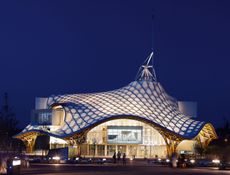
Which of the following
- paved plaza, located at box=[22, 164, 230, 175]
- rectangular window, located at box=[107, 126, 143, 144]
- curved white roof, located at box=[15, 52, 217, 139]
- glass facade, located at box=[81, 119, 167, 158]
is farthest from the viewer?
glass facade, located at box=[81, 119, 167, 158]

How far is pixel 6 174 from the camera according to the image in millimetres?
37375

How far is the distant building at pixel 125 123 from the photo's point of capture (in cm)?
9400

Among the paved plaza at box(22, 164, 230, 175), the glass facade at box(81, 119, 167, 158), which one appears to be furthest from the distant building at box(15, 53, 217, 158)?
the paved plaza at box(22, 164, 230, 175)

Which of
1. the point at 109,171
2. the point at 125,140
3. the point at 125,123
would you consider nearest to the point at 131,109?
the point at 125,123

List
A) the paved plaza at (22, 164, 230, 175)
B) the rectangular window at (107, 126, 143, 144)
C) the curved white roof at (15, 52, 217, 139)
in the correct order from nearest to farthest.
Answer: the paved plaza at (22, 164, 230, 175) < the curved white roof at (15, 52, 217, 139) < the rectangular window at (107, 126, 143, 144)

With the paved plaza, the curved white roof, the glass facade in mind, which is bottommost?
the paved plaza

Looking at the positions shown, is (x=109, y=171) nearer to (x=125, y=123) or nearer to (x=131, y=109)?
(x=131, y=109)

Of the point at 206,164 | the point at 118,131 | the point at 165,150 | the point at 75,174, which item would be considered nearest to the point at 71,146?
the point at 118,131

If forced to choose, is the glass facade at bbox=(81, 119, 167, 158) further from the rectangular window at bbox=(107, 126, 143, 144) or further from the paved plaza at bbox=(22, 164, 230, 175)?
the paved plaza at bbox=(22, 164, 230, 175)

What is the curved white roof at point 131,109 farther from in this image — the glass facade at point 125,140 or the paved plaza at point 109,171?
the paved plaza at point 109,171

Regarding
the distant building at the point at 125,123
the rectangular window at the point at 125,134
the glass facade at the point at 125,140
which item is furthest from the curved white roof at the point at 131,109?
the rectangular window at the point at 125,134

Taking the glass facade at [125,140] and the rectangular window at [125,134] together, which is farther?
the glass facade at [125,140]

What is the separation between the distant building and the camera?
9400 cm

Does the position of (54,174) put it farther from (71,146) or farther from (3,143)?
(71,146)
